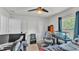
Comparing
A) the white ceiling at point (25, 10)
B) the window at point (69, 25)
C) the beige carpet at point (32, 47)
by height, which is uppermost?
the white ceiling at point (25, 10)

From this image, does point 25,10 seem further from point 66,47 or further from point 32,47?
point 66,47

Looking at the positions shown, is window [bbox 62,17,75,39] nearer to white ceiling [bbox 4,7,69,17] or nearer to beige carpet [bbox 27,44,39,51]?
white ceiling [bbox 4,7,69,17]

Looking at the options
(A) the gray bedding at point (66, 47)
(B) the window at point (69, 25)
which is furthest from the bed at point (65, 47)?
(B) the window at point (69, 25)

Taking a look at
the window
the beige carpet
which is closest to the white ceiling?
the window

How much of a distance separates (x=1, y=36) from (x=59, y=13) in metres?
0.93

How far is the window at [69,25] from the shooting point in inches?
56.6

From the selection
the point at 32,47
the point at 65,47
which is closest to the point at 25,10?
the point at 32,47

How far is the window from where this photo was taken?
144cm

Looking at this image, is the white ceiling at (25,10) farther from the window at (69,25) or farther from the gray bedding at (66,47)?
the gray bedding at (66,47)

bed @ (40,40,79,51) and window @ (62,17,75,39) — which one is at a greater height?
window @ (62,17,75,39)

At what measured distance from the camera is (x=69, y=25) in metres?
1.49
